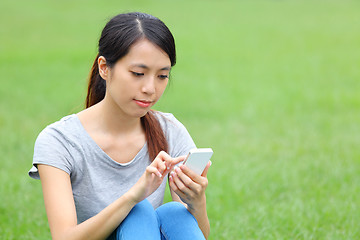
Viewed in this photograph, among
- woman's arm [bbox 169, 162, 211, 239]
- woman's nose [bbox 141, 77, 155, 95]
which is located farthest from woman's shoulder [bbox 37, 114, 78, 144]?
woman's arm [bbox 169, 162, 211, 239]

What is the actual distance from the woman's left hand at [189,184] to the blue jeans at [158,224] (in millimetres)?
92

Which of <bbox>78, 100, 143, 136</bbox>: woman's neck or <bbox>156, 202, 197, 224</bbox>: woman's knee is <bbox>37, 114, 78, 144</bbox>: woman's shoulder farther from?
<bbox>156, 202, 197, 224</bbox>: woman's knee

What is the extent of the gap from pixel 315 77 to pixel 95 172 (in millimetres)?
7259

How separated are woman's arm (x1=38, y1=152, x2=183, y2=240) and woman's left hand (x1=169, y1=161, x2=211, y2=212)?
0.18 feet

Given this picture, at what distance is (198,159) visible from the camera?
242 cm

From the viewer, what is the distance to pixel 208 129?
692cm

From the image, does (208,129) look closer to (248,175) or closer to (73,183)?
(248,175)

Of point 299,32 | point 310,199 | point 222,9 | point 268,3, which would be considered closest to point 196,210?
point 310,199

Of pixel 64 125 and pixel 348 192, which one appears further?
pixel 348 192

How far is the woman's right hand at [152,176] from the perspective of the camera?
238 centimetres

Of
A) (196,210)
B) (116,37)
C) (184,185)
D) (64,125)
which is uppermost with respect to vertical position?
(116,37)

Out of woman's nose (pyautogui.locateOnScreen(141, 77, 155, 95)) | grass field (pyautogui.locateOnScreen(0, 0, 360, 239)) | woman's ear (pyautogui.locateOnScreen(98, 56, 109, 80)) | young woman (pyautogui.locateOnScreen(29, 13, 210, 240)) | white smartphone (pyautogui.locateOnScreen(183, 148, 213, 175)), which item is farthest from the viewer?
grass field (pyautogui.locateOnScreen(0, 0, 360, 239))

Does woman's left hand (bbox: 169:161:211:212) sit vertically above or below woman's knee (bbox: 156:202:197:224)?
above

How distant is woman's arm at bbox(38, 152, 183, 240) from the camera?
241 centimetres
